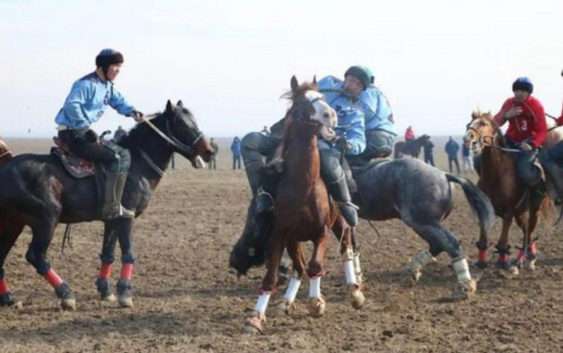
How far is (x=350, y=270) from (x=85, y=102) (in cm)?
329

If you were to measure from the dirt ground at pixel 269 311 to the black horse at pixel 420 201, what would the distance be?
57cm

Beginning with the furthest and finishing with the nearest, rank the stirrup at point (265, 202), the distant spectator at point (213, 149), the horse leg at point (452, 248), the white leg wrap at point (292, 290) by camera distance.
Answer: the distant spectator at point (213, 149), the horse leg at point (452, 248), the white leg wrap at point (292, 290), the stirrup at point (265, 202)

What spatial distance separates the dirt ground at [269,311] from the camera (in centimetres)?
693

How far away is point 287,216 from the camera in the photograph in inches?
290

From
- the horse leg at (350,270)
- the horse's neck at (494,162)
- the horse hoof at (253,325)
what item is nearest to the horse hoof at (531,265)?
the horse's neck at (494,162)

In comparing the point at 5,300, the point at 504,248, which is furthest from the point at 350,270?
the point at 5,300

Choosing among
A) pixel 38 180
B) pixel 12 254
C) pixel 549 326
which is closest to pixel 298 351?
pixel 549 326

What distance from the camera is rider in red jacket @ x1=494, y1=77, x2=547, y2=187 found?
10.3 metres

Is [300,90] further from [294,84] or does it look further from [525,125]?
[525,125]

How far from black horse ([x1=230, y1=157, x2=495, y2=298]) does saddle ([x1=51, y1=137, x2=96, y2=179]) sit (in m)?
1.81

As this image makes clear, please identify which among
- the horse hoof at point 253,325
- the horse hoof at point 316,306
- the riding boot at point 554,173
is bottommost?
the horse hoof at point 253,325

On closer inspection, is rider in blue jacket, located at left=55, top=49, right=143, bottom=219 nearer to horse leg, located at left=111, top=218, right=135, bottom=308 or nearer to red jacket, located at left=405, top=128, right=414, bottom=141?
horse leg, located at left=111, top=218, right=135, bottom=308

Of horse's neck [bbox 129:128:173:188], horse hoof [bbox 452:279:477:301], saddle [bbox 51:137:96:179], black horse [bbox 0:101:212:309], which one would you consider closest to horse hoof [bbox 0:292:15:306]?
black horse [bbox 0:101:212:309]

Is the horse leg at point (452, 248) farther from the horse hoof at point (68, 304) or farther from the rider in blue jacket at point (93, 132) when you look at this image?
the horse hoof at point (68, 304)
